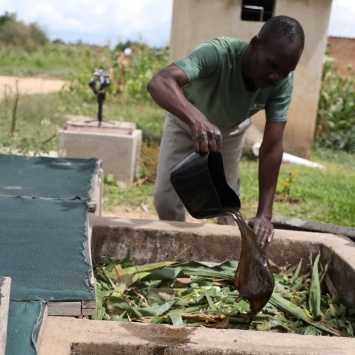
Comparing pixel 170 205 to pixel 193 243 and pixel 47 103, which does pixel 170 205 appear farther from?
pixel 47 103

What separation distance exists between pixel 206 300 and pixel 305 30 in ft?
21.7

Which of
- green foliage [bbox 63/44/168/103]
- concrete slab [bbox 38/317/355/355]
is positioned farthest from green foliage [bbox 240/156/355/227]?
green foliage [bbox 63/44/168/103]

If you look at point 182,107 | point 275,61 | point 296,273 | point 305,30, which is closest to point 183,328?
point 182,107

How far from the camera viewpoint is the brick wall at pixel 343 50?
Answer: 1694 centimetres

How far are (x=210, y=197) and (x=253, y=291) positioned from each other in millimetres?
479

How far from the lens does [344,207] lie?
617cm

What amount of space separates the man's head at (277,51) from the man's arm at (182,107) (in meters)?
0.39

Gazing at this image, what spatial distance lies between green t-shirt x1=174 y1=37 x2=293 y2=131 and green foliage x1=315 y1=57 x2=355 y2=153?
6.89m

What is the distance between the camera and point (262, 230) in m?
3.03

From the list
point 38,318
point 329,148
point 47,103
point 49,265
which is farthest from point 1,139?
point 329,148

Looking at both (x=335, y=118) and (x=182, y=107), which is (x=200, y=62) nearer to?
(x=182, y=107)

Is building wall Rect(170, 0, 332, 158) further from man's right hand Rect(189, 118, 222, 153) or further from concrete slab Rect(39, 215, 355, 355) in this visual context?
man's right hand Rect(189, 118, 222, 153)

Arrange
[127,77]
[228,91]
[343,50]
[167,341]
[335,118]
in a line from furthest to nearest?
1. [343,50]
2. [127,77]
3. [335,118]
4. [228,91]
5. [167,341]

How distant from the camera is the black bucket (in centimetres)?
244
